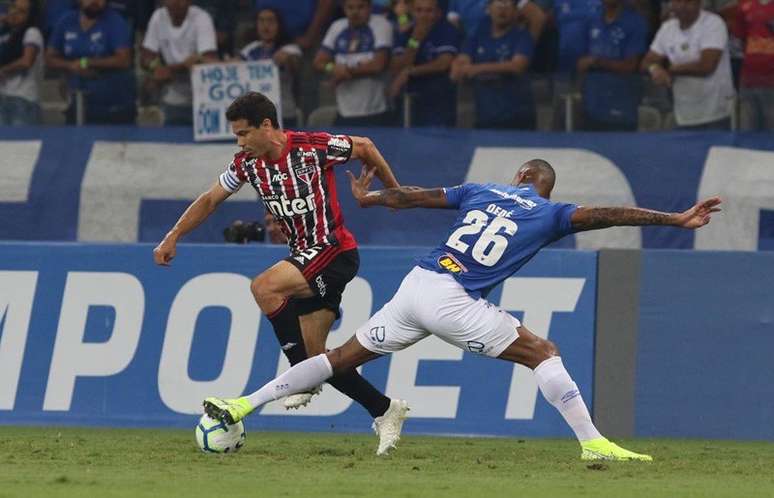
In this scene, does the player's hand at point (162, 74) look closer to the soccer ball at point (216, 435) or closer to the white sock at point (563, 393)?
the soccer ball at point (216, 435)

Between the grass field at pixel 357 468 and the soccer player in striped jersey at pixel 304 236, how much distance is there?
0.47 metres

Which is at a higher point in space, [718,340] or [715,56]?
[715,56]

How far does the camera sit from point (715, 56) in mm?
15445

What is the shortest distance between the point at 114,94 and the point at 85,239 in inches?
57.0

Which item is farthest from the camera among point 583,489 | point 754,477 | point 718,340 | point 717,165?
point 717,165

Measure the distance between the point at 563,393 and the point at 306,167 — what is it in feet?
7.02

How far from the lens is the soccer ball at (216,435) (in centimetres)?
1023

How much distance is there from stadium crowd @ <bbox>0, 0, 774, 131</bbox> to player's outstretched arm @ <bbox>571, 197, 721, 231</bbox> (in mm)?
5781

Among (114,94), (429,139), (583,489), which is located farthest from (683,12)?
(583,489)

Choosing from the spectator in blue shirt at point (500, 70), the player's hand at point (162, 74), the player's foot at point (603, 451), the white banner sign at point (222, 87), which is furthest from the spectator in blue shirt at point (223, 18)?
the player's foot at point (603, 451)

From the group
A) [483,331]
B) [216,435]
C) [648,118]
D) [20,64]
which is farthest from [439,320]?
[20,64]

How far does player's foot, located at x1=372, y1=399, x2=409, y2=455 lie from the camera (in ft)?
34.7

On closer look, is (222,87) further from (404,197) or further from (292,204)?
(404,197)

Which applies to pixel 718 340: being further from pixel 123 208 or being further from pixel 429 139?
pixel 123 208
